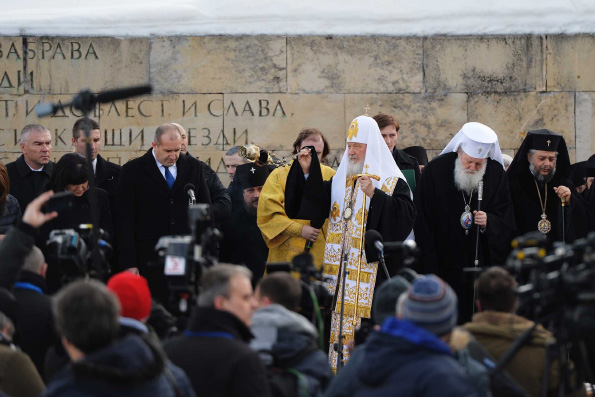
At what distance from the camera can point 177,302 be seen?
6.03 metres

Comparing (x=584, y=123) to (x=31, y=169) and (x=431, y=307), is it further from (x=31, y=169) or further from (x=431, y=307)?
(x=431, y=307)

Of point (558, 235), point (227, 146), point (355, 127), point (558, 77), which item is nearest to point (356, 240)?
point (355, 127)

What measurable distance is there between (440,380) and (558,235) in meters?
5.48

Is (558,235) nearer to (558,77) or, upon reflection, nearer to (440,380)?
(558,77)

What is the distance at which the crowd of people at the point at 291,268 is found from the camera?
4.66 metres

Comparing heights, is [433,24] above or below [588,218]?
above

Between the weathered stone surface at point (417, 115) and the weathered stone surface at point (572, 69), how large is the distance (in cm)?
103

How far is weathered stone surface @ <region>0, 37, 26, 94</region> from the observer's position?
11.8 meters

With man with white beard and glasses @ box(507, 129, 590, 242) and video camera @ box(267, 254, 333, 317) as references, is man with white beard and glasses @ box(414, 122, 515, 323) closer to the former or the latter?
man with white beard and glasses @ box(507, 129, 590, 242)

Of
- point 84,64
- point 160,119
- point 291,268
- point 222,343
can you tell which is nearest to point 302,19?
point 160,119

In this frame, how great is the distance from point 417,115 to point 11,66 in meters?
4.15

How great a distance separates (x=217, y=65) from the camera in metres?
11.9

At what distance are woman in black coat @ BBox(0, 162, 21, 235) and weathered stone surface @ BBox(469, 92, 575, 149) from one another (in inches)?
201

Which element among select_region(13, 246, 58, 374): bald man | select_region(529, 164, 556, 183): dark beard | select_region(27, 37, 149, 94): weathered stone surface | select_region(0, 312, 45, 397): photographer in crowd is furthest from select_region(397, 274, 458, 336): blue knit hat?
select_region(27, 37, 149, 94): weathered stone surface
